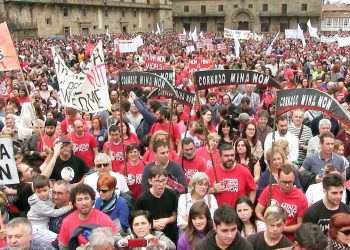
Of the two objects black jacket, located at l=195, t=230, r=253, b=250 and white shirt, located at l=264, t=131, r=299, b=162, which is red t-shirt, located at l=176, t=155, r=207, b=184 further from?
black jacket, located at l=195, t=230, r=253, b=250

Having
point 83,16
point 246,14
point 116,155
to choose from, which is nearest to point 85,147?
point 116,155

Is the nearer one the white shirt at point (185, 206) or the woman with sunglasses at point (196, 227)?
the woman with sunglasses at point (196, 227)

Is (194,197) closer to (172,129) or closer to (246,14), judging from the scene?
(172,129)

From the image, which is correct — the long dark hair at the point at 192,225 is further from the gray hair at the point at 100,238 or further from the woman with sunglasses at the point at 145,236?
the gray hair at the point at 100,238

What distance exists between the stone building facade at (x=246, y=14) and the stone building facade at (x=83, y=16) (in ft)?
10.3

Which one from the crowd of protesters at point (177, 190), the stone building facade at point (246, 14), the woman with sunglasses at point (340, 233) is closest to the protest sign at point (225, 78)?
the crowd of protesters at point (177, 190)

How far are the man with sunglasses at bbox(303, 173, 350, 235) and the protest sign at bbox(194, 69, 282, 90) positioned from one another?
2.18 m

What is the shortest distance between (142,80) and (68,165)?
182 centimetres

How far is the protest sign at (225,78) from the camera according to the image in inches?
259

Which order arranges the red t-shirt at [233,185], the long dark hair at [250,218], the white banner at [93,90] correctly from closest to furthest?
the long dark hair at [250,218] < the red t-shirt at [233,185] < the white banner at [93,90]

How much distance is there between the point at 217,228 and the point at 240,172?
5.66ft

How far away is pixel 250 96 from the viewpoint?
11.4 m

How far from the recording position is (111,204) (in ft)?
17.4

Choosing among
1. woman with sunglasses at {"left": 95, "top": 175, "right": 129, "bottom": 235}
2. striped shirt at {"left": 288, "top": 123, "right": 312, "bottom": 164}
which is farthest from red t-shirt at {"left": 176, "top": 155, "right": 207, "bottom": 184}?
striped shirt at {"left": 288, "top": 123, "right": 312, "bottom": 164}
